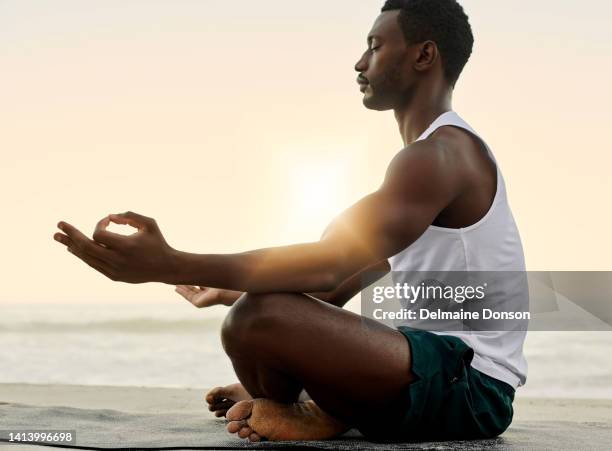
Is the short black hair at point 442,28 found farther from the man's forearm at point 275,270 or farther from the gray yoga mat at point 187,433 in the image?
the gray yoga mat at point 187,433

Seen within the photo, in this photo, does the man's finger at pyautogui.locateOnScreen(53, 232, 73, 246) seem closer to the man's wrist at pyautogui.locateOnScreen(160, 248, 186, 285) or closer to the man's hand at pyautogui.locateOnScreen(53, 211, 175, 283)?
the man's hand at pyautogui.locateOnScreen(53, 211, 175, 283)

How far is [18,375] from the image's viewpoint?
9.15m

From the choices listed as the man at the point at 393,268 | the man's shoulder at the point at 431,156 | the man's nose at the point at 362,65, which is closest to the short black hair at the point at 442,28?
the man at the point at 393,268

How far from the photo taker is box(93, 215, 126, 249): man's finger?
1.81 metres

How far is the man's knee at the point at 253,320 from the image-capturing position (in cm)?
220

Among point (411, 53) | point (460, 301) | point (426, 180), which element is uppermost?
point (411, 53)

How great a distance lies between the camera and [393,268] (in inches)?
100

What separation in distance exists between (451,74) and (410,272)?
2.33 feet

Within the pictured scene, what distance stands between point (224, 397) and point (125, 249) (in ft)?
4.21

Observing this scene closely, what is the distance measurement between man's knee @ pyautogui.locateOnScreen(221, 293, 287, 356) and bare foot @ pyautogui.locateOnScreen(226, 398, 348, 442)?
25cm

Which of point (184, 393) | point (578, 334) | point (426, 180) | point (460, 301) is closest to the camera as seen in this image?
Answer: point (426, 180)

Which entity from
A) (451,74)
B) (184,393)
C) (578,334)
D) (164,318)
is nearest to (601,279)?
(578,334)

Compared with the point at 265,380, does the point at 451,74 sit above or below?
above

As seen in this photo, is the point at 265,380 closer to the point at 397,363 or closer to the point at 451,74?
the point at 397,363
